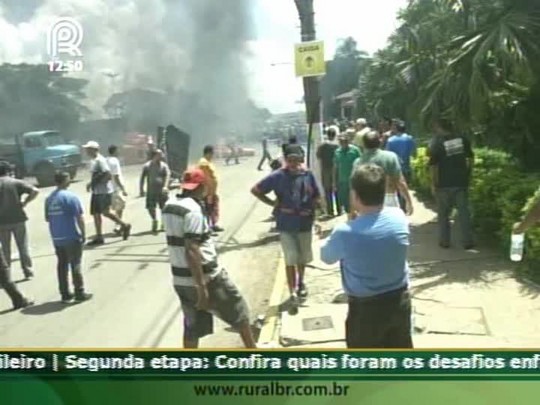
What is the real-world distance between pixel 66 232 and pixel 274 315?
3.89ft

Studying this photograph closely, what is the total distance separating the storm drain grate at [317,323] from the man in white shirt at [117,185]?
3.76 ft

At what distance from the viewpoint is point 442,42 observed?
133 inches

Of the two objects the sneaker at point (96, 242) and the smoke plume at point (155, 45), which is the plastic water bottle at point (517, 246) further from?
the sneaker at point (96, 242)

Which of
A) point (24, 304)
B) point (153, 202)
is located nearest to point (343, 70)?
point (24, 304)

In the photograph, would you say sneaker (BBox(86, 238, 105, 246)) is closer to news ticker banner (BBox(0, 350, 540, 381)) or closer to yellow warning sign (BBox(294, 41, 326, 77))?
news ticker banner (BBox(0, 350, 540, 381))

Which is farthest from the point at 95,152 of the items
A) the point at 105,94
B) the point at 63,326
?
the point at 63,326

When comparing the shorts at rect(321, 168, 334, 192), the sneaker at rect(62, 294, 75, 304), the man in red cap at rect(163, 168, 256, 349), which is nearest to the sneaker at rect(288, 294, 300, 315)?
the man in red cap at rect(163, 168, 256, 349)

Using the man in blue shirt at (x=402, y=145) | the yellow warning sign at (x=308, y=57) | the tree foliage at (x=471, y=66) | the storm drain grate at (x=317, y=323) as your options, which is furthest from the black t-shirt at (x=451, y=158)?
the yellow warning sign at (x=308, y=57)

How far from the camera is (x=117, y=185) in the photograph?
4363 mm

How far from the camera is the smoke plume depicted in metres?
2.51

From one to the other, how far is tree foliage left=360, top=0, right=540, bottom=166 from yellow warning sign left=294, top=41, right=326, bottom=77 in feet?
0.88

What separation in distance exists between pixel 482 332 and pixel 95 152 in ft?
5.53

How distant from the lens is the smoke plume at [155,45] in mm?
2506

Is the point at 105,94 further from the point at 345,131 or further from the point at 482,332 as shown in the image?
the point at 345,131
